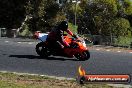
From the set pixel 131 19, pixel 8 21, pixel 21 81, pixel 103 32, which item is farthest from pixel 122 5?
pixel 21 81

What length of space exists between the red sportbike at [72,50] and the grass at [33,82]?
5.57m

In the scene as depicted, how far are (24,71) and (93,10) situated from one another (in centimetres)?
3969

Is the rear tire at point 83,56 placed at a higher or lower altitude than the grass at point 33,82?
lower

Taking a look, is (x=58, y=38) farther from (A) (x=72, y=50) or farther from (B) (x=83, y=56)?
(B) (x=83, y=56)

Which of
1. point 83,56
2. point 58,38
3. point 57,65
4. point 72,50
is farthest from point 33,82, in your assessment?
point 58,38

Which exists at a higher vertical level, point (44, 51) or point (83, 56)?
point (44, 51)

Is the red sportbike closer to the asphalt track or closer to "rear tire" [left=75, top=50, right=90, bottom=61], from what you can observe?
"rear tire" [left=75, top=50, right=90, bottom=61]

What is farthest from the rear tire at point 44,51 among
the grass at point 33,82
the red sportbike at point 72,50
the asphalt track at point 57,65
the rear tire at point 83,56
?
the grass at point 33,82

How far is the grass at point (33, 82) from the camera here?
1102cm

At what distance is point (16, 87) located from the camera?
10570 mm

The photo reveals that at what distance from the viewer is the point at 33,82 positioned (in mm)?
11656

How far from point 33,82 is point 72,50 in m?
6.90

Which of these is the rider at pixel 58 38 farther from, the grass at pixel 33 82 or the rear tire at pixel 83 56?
the grass at pixel 33 82

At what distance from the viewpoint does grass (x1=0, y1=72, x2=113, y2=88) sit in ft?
36.1
